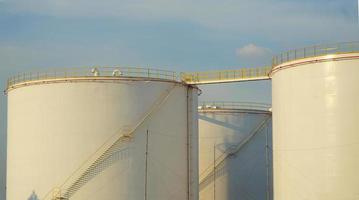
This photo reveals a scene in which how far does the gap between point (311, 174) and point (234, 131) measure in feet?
51.7

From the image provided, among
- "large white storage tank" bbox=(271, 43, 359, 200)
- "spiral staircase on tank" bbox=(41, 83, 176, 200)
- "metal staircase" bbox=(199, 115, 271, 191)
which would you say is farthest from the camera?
"metal staircase" bbox=(199, 115, 271, 191)

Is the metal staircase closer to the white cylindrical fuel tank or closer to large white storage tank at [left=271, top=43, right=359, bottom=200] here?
the white cylindrical fuel tank

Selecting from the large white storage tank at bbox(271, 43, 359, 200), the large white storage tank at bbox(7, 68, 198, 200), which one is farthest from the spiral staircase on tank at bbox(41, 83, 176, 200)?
the large white storage tank at bbox(271, 43, 359, 200)

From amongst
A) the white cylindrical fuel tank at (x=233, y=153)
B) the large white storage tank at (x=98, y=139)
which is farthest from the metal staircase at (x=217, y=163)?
the large white storage tank at (x=98, y=139)

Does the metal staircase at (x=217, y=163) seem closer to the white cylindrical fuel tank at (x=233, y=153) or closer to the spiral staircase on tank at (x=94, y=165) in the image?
the white cylindrical fuel tank at (x=233, y=153)

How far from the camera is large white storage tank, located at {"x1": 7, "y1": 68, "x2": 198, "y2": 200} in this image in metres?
32.8

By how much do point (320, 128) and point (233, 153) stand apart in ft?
51.7

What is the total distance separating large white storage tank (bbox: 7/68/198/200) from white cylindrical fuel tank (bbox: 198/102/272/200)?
885 centimetres

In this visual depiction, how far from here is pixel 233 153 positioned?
4406cm

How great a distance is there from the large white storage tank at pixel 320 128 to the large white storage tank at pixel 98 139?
691cm

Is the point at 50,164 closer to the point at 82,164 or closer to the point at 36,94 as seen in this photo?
the point at 82,164

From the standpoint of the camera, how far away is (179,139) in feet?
117

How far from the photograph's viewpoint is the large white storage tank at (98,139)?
108 feet

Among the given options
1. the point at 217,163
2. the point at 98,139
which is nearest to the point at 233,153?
the point at 217,163
